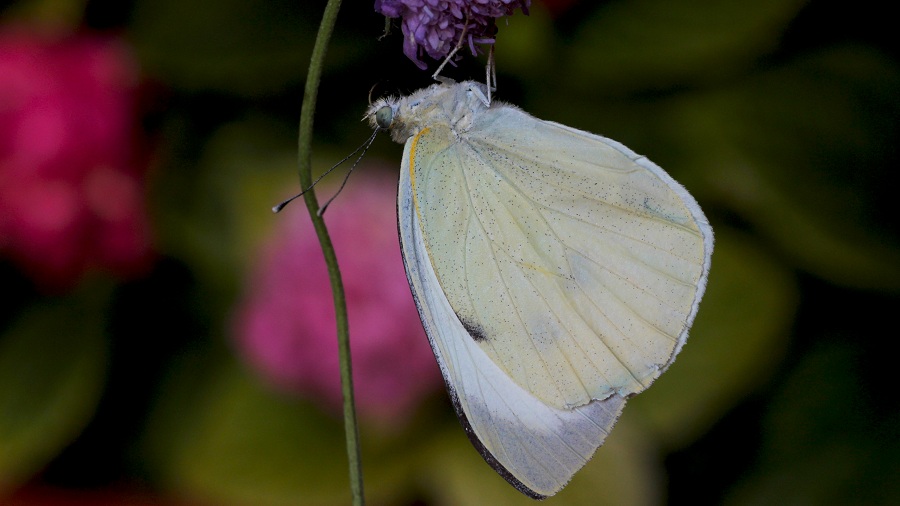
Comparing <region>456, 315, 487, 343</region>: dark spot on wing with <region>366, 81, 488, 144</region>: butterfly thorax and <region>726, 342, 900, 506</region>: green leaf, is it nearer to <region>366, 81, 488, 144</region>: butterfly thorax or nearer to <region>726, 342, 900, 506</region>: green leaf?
<region>366, 81, 488, 144</region>: butterfly thorax

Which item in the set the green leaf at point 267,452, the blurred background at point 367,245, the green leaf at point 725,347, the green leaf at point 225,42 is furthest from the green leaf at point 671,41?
the green leaf at point 267,452

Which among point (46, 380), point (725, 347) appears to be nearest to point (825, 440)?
point (725, 347)

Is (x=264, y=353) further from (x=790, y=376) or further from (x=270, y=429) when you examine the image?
(x=790, y=376)

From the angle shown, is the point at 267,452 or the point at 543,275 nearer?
the point at 543,275

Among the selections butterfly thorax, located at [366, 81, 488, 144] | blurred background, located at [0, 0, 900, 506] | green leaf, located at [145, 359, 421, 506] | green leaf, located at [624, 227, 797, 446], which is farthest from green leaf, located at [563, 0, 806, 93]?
butterfly thorax, located at [366, 81, 488, 144]

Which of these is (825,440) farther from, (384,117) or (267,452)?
(384,117)

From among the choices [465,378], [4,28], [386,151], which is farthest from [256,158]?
[465,378]
